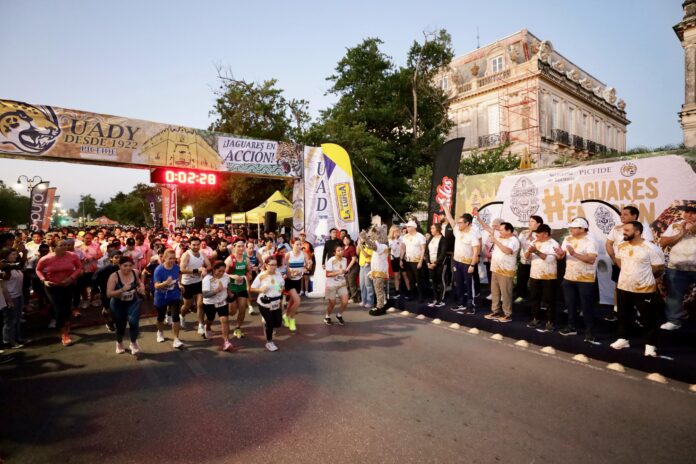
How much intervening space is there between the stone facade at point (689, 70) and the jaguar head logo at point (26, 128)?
1140 inches

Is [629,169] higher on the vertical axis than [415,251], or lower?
higher

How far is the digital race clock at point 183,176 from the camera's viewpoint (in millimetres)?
11500

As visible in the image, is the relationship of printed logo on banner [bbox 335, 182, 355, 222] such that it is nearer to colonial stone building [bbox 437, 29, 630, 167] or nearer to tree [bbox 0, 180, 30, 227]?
colonial stone building [bbox 437, 29, 630, 167]

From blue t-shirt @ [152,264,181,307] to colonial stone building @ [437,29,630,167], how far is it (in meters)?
26.0

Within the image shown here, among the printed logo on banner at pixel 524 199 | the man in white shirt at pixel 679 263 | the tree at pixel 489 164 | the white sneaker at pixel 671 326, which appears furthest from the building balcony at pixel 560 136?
the white sneaker at pixel 671 326

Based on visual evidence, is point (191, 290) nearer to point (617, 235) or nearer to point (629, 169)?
point (617, 235)

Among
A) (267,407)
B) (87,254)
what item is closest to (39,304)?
(87,254)

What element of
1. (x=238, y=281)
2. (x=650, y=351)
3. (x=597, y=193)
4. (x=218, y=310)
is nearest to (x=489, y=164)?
(x=597, y=193)

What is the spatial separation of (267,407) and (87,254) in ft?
26.2

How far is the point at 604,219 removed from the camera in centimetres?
790

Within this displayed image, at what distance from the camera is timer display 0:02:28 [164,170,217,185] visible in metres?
11.6

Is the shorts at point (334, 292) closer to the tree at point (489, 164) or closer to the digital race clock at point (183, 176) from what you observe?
the digital race clock at point (183, 176)

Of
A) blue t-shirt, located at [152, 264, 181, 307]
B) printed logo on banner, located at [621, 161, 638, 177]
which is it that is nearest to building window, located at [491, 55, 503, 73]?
printed logo on banner, located at [621, 161, 638, 177]

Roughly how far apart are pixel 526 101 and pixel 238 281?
2760cm
